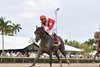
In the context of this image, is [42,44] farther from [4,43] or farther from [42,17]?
[4,43]

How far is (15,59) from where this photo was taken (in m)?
38.1

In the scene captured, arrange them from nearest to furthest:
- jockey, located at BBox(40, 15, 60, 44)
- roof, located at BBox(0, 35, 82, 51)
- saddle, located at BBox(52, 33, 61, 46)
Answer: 1. jockey, located at BBox(40, 15, 60, 44)
2. saddle, located at BBox(52, 33, 61, 46)
3. roof, located at BBox(0, 35, 82, 51)

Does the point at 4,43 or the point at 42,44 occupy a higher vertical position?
the point at 4,43

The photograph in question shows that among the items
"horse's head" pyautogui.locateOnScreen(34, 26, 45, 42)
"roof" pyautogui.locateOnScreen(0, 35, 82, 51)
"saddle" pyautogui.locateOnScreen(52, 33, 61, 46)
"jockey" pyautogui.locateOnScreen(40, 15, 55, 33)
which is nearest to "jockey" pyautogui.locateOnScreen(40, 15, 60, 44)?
"jockey" pyautogui.locateOnScreen(40, 15, 55, 33)

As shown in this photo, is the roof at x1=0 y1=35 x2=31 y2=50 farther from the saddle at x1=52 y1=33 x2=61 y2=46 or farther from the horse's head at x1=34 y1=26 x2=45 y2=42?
the horse's head at x1=34 y1=26 x2=45 y2=42

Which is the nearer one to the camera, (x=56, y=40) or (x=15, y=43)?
(x=56, y=40)

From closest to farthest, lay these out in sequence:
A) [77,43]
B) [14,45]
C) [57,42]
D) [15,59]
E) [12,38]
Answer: [57,42] < [15,59] < [14,45] < [12,38] < [77,43]

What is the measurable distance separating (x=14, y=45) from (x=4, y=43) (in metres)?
3.69

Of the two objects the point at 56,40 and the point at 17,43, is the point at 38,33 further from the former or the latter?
the point at 17,43

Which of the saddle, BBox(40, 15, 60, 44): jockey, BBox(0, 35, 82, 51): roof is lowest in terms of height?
the saddle

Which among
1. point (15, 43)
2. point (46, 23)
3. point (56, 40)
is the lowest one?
point (56, 40)

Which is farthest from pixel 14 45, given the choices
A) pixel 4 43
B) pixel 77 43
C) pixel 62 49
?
pixel 77 43

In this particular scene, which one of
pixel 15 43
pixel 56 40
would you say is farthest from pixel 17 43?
pixel 56 40

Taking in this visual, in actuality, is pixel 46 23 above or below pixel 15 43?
below
